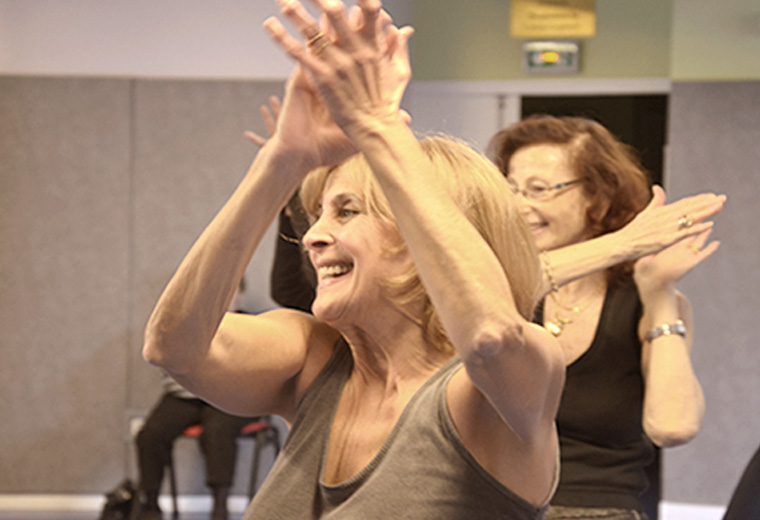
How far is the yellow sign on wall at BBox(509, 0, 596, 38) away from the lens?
473 centimetres

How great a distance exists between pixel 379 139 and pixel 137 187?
4.14m

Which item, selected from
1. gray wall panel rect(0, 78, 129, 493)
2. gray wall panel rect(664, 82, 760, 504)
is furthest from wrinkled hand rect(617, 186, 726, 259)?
gray wall panel rect(0, 78, 129, 493)

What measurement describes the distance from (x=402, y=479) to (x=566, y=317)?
0.96 m

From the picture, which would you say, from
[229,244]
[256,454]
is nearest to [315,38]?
[229,244]

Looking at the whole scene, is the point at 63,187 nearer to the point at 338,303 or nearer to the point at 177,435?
the point at 177,435

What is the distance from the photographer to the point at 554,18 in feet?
15.6

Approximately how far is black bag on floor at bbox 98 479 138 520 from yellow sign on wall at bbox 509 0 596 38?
10.9 feet

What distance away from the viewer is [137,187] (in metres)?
4.82

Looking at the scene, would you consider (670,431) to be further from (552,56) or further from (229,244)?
(552,56)

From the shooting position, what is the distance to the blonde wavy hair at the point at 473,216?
43.3 inches

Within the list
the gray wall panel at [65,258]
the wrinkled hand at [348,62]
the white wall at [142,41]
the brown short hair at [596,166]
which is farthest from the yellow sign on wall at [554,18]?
the wrinkled hand at [348,62]

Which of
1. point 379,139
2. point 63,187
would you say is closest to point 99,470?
point 63,187

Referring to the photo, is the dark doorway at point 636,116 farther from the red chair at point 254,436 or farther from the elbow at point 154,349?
the elbow at point 154,349

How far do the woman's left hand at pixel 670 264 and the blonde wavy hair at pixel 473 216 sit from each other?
0.80 meters
